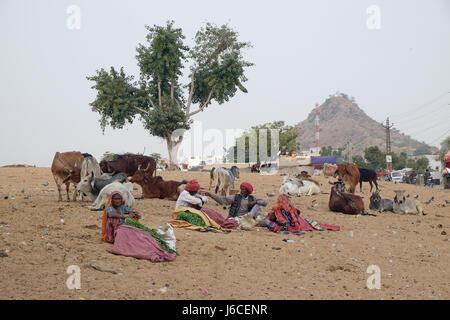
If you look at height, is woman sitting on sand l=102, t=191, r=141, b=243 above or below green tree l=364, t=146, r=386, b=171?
below

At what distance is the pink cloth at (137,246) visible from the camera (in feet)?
23.9

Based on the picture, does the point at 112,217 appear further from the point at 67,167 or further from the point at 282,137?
the point at 282,137

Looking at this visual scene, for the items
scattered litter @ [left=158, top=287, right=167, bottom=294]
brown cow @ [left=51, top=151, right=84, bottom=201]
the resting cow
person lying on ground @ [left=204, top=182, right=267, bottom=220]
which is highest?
brown cow @ [left=51, top=151, right=84, bottom=201]

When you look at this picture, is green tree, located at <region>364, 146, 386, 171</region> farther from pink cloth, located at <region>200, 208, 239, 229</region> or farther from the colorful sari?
the colorful sari

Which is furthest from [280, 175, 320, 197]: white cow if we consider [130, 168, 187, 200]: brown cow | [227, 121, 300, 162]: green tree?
[227, 121, 300, 162]: green tree

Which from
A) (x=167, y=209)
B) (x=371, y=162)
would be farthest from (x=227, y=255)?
(x=371, y=162)

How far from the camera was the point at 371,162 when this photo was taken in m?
86.5

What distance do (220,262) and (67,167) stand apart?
6.55 m

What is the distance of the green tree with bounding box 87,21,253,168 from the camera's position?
31844mm

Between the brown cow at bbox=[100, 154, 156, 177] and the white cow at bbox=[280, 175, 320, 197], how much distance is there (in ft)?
16.6

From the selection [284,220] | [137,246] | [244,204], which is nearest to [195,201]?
[244,204]

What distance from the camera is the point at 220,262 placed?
7609 mm
